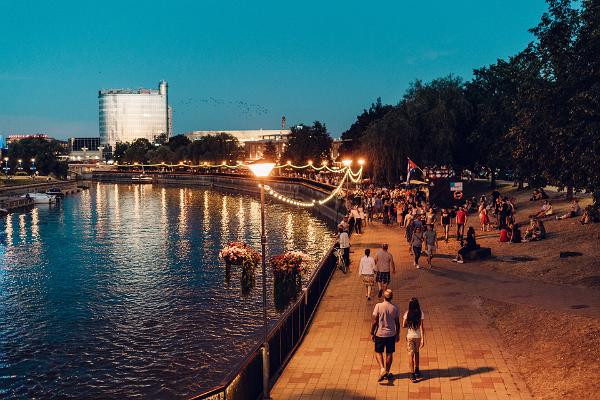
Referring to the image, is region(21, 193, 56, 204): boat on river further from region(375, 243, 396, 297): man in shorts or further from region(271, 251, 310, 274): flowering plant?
region(375, 243, 396, 297): man in shorts

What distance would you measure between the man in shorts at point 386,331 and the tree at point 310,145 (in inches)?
3783

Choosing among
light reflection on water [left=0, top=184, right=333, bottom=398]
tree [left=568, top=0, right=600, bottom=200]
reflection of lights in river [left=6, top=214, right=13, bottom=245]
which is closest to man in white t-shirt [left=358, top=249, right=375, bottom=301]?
light reflection on water [left=0, top=184, right=333, bottom=398]

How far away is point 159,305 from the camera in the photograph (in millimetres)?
23625

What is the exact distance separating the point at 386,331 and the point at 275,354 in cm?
220

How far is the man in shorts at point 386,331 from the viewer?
11.5 metres

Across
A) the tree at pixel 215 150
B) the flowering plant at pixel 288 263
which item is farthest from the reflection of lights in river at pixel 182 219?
the tree at pixel 215 150

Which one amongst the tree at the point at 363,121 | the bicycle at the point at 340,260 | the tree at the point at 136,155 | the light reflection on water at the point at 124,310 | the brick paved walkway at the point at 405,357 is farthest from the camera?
the tree at the point at 136,155

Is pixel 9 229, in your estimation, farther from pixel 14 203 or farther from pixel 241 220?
pixel 14 203

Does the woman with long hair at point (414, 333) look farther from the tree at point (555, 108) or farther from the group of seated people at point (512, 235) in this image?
the group of seated people at point (512, 235)

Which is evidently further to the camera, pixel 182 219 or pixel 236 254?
pixel 182 219

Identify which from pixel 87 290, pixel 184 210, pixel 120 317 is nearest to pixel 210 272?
pixel 87 290

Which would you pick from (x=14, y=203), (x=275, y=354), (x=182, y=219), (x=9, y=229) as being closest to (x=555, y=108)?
(x=275, y=354)

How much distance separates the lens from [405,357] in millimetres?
13047

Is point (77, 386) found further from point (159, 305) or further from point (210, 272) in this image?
point (210, 272)
